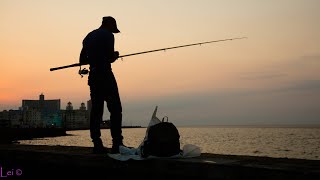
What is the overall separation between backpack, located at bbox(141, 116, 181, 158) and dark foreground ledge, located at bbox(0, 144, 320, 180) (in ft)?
0.87

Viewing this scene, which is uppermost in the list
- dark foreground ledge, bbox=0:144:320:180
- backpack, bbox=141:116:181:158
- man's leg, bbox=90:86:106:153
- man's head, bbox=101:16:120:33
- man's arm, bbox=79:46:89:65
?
man's head, bbox=101:16:120:33

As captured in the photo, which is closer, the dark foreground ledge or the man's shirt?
the dark foreground ledge

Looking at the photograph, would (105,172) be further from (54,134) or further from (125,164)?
→ (54,134)

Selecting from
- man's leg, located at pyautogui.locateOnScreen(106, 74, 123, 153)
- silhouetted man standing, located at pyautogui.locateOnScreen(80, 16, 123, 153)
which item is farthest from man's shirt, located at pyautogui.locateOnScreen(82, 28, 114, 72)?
man's leg, located at pyautogui.locateOnScreen(106, 74, 123, 153)

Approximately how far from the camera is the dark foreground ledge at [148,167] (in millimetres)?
3500

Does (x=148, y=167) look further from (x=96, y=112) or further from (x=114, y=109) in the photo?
(x=96, y=112)

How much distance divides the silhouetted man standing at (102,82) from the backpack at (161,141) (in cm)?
148

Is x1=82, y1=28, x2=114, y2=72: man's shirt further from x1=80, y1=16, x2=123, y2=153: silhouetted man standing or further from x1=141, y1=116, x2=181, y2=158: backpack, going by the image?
x1=141, y1=116, x2=181, y2=158: backpack

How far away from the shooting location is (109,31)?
21.5 ft

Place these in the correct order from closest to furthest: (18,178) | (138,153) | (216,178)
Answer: (216,178)
(138,153)
(18,178)

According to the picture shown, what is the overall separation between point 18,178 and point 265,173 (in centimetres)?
433

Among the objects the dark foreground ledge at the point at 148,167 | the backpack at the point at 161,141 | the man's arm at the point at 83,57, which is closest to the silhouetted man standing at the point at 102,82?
the man's arm at the point at 83,57

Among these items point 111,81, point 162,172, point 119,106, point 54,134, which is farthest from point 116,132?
point 54,134

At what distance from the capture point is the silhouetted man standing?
6348 mm
